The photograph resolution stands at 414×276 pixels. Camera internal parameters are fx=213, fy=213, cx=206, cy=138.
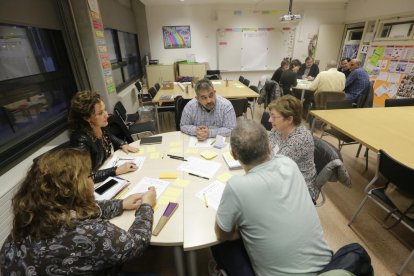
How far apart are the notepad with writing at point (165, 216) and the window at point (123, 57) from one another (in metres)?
3.99

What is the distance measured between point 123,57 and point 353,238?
5.60 metres

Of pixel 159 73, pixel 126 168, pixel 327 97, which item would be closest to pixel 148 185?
pixel 126 168

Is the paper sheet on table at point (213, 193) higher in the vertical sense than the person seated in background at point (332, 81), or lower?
lower

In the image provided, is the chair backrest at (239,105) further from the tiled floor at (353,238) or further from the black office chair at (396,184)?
the black office chair at (396,184)

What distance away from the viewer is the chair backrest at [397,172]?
54.9 inches

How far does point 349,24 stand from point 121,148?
24.7 ft

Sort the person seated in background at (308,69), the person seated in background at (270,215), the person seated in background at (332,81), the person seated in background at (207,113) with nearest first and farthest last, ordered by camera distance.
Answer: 1. the person seated in background at (270,215)
2. the person seated in background at (207,113)
3. the person seated in background at (332,81)
4. the person seated in background at (308,69)

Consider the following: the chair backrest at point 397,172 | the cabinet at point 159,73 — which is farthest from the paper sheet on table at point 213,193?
the cabinet at point 159,73

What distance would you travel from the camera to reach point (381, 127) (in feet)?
7.42

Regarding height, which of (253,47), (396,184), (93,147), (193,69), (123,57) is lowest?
(396,184)

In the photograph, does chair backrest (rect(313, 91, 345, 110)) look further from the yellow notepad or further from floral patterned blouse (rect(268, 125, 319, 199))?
the yellow notepad

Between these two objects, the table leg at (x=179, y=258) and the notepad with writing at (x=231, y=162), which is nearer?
the table leg at (x=179, y=258)

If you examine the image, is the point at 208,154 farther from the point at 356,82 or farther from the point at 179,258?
the point at 356,82

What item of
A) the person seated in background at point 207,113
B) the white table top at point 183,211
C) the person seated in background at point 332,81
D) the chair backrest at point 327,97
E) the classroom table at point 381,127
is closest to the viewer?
the white table top at point 183,211
